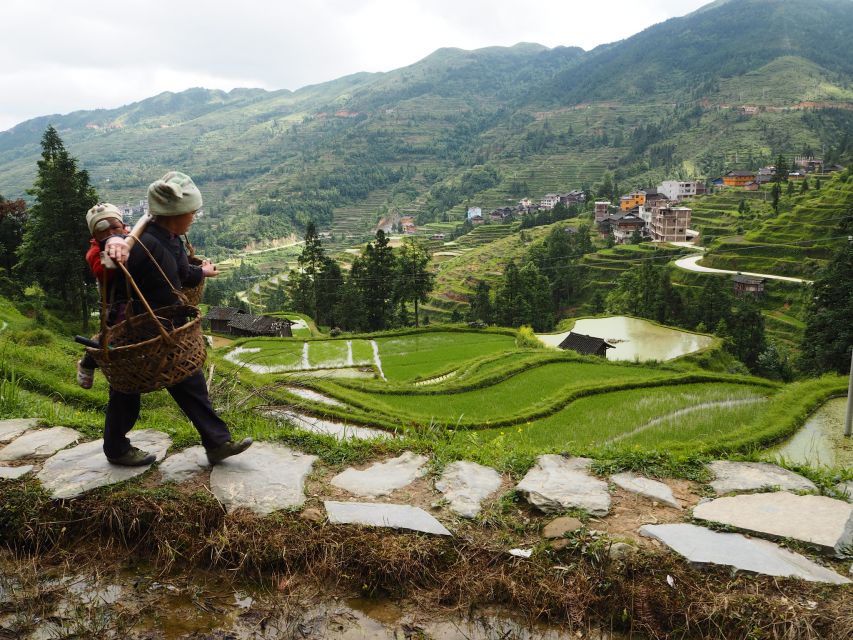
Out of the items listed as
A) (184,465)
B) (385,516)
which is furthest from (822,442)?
(184,465)

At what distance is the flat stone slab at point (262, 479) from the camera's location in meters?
2.81

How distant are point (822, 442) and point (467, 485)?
7.91m

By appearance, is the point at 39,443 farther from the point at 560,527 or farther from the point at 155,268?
the point at 560,527

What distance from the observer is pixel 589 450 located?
363cm

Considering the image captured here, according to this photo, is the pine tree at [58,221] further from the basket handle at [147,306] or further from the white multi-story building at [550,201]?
the white multi-story building at [550,201]

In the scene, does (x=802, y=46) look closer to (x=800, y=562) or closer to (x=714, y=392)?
(x=714, y=392)

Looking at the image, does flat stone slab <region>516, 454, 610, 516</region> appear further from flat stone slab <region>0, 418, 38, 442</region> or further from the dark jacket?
flat stone slab <region>0, 418, 38, 442</region>

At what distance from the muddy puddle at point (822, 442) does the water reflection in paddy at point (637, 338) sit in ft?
44.9

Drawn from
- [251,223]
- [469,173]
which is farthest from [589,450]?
[469,173]

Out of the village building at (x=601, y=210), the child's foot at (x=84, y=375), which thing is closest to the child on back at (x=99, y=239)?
the child's foot at (x=84, y=375)

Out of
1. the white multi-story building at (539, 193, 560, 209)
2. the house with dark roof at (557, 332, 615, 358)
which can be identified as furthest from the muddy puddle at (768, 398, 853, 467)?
the white multi-story building at (539, 193, 560, 209)

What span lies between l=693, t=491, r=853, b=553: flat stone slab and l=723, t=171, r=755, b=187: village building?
8560 centimetres

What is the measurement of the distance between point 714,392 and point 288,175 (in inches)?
5598

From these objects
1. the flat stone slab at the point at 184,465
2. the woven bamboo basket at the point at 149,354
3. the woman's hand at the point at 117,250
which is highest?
the woman's hand at the point at 117,250
